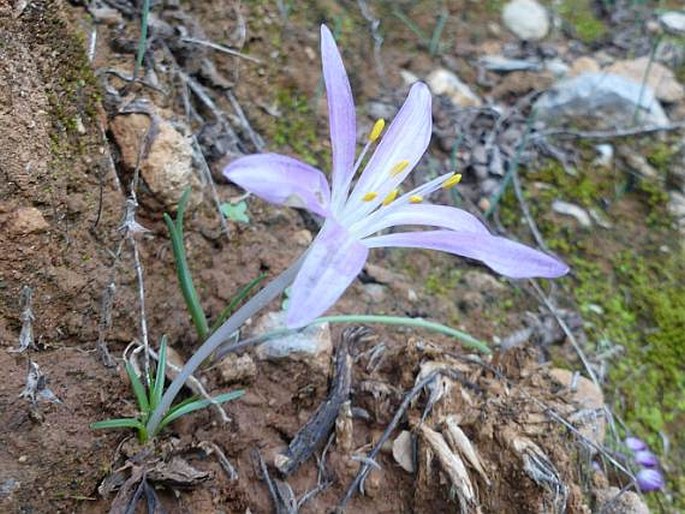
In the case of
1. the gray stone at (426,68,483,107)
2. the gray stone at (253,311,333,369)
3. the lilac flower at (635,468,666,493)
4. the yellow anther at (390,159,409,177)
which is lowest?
the lilac flower at (635,468,666,493)

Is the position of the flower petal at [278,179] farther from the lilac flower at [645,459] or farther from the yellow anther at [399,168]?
the lilac flower at [645,459]

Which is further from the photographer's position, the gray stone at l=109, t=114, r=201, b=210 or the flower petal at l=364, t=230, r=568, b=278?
the gray stone at l=109, t=114, r=201, b=210

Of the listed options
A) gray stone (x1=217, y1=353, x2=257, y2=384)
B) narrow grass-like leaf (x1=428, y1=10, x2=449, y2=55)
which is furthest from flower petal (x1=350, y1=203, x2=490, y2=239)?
narrow grass-like leaf (x1=428, y1=10, x2=449, y2=55)

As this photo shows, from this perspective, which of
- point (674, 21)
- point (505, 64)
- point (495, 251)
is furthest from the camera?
point (674, 21)

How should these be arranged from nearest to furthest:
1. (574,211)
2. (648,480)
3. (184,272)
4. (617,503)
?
1. (184,272)
2. (617,503)
3. (648,480)
4. (574,211)

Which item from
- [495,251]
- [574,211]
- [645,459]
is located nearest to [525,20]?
[574,211]

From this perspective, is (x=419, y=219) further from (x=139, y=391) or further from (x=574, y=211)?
(x=574, y=211)

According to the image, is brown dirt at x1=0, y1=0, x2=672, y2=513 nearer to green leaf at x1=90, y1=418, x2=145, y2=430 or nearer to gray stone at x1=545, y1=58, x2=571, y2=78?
green leaf at x1=90, y1=418, x2=145, y2=430

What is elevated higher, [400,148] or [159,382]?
[400,148]
